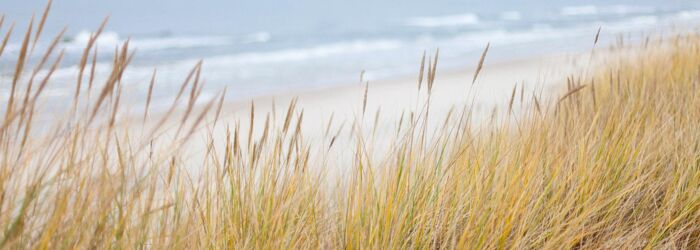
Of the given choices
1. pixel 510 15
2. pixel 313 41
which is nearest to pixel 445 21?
pixel 510 15

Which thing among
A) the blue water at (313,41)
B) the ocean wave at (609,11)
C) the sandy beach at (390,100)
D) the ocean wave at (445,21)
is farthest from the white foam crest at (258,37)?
the ocean wave at (609,11)

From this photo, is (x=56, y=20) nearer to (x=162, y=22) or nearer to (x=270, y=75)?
(x=162, y=22)

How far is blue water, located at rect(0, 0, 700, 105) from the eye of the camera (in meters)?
8.78

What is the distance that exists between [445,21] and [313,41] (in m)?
8.13

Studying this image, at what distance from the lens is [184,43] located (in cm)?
1484

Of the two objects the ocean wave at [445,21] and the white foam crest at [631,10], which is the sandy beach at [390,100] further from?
the white foam crest at [631,10]

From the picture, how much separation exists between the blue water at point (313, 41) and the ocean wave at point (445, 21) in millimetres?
34

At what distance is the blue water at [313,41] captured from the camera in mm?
8782

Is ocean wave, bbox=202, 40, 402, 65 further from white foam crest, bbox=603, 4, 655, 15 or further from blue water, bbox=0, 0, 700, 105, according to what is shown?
white foam crest, bbox=603, 4, 655, 15

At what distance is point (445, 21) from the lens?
71.9 ft

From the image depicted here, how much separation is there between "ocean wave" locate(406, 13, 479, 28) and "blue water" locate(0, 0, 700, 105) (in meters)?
0.03

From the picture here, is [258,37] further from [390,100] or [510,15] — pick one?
[510,15]

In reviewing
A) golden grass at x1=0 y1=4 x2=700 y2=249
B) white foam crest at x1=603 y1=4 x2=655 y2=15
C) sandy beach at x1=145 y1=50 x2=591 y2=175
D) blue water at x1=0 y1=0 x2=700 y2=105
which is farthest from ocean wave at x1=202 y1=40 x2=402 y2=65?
white foam crest at x1=603 y1=4 x2=655 y2=15

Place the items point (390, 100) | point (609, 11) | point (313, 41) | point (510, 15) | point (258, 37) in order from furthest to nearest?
1. point (609, 11)
2. point (510, 15)
3. point (258, 37)
4. point (313, 41)
5. point (390, 100)
